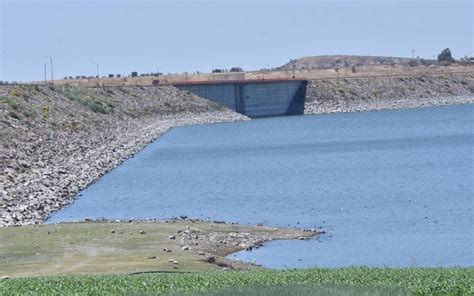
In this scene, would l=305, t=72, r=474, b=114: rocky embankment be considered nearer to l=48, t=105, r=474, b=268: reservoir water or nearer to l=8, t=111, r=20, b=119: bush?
l=48, t=105, r=474, b=268: reservoir water

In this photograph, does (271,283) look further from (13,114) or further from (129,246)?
(13,114)

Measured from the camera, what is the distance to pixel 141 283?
19922 millimetres

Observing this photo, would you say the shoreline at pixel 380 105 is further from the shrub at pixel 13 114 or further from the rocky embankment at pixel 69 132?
the shrub at pixel 13 114

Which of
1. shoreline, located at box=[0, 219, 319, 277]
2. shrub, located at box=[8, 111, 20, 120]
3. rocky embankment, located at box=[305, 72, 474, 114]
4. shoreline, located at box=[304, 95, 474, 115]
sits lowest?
shoreline, located at box=[304, 95, 474, 115]

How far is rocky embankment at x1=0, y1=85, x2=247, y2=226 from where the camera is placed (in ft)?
161

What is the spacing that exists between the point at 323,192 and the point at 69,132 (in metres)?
37.4

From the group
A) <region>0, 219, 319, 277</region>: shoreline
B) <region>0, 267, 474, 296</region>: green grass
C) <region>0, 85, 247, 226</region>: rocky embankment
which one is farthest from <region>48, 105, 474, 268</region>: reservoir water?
<region>0, 267, 474, 296</region>: green grass

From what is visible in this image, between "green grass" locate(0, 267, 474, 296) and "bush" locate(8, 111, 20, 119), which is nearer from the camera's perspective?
"green grass" locate(0, 267, 474, 296)

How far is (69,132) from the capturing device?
84.8 metres

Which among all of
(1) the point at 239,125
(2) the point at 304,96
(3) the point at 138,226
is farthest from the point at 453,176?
(2) the point at 304,96

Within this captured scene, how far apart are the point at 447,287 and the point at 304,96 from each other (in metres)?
145

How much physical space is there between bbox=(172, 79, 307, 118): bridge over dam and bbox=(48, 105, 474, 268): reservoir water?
Result: 47329mm

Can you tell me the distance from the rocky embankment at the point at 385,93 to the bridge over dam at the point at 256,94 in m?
1.97

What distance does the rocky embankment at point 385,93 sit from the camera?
531 feet
